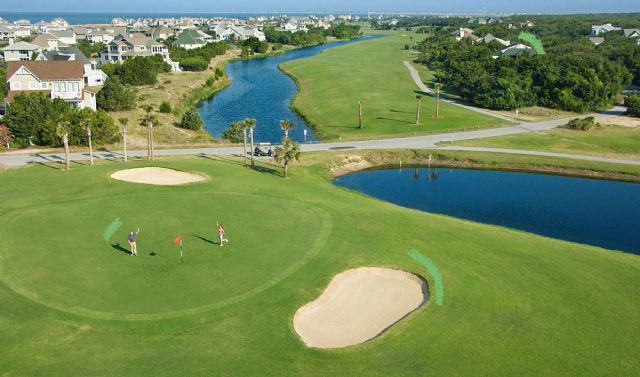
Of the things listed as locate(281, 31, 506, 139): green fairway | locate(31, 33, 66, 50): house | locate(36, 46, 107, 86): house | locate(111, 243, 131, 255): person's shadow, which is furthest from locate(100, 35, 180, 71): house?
locate(111, 243, 131, 255): person's shadow

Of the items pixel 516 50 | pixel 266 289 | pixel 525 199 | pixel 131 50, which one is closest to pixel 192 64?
pixel 131 50

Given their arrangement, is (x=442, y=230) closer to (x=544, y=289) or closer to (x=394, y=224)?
(x=394, y=224)

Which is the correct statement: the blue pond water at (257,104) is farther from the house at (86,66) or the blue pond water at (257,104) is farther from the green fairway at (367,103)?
the house at (86,66)

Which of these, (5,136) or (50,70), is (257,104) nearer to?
(50,70)

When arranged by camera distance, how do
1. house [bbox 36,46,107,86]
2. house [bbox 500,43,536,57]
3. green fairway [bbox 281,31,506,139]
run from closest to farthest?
green fairway [bbox 281,31,506,139] → house [bbox 36,46,107,86] → house [bbox 500,43,536,57]

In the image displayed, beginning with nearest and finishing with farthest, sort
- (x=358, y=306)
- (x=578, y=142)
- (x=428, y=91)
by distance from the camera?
(x=358, y=306) < (x=578, y=142) < (x=428, y=91)

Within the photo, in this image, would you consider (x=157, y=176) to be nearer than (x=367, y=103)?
Yes

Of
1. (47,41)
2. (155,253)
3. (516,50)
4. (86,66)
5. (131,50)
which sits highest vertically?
(47,41)

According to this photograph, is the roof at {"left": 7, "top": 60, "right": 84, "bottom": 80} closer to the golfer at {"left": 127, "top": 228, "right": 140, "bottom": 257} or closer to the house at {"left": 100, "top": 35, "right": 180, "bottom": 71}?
the golfer at {"left": 127, "top": 228, "right": 140, "bottom": 257}
